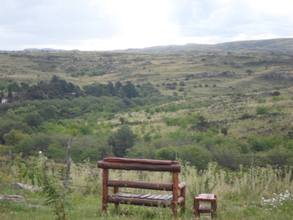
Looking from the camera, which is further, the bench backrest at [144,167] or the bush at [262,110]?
the bush at [262,110]

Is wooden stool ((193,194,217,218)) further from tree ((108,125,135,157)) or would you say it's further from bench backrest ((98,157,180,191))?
tree ((108,125,135,157))

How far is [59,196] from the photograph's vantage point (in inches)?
299

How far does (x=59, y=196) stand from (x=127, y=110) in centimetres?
7069

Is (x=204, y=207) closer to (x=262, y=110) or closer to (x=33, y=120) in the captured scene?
(x=33, y=120)

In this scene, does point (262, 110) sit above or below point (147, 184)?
below

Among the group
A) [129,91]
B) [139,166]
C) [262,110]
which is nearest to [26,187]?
[139,166]

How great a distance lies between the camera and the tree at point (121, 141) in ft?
141

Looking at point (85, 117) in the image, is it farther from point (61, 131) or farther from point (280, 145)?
point (280, 145)

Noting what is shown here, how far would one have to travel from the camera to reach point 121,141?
44500 mm

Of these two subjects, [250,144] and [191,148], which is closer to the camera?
[191,148]

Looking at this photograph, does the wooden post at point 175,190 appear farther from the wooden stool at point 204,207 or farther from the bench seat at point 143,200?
the wooden stool at point 204,207

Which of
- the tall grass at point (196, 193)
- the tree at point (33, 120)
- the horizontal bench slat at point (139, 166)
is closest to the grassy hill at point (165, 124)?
the tall grass at point (196, 193)

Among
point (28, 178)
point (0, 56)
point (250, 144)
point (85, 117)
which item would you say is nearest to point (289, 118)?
point (250, 144)

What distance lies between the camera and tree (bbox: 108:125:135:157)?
4303cm
